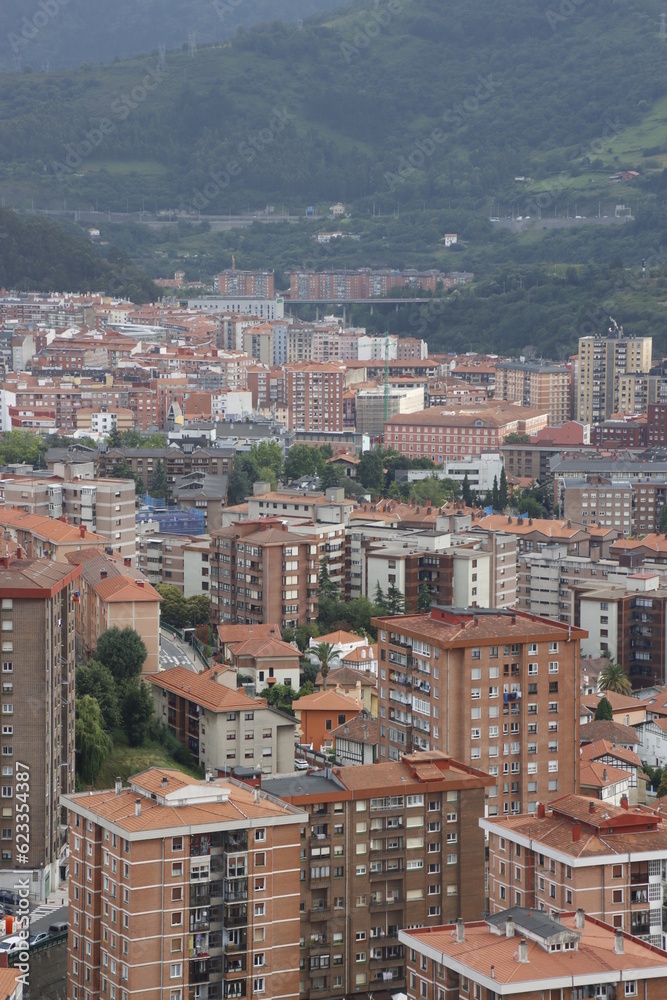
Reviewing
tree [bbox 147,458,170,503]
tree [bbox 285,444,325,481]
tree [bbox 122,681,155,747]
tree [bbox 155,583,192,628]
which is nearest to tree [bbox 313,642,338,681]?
tree [bbox 155,583,192,628]

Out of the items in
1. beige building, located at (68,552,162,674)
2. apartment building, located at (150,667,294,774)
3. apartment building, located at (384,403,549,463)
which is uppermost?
apartment building, located at (384,403,549,463)

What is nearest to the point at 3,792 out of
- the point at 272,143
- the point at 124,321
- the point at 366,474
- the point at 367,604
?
the point at 367,604

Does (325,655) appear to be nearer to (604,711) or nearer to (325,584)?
(325,584)

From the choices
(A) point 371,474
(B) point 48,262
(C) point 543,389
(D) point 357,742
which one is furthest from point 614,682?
(B) point 48,262

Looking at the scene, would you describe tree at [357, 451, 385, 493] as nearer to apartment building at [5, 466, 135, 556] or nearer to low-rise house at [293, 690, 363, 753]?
apartment building at [5, 466, 135, 556]

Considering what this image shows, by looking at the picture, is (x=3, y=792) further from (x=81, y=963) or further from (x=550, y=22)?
(x=550, y=22)

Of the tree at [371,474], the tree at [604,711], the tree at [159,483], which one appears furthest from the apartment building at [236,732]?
the tree at [371,474]
